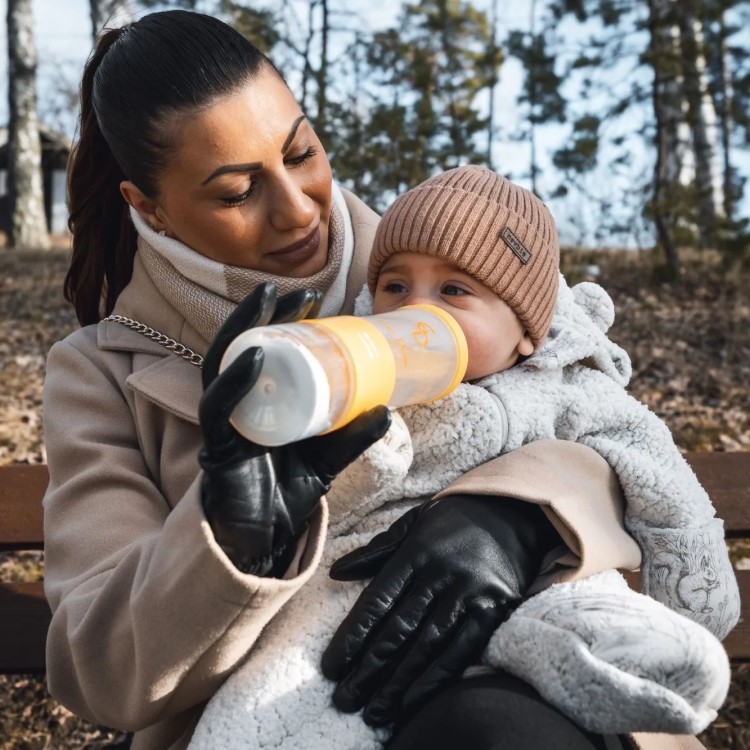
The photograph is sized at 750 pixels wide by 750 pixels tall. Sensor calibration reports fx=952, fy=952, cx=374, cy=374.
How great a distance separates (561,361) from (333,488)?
22.5 inches

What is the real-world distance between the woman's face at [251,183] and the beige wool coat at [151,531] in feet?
0.65

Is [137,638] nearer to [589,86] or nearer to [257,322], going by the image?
[257,322]

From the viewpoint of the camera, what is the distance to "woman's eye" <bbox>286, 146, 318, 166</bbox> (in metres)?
2.01

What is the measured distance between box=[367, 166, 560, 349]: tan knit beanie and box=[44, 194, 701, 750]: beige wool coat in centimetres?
28

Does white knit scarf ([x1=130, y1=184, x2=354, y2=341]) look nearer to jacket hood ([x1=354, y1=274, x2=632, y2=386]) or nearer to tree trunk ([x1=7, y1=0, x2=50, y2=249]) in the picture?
jacket hood ([x1=354, y1=274, x2=632, y2=386])

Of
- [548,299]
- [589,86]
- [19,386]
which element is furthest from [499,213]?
[589,86]

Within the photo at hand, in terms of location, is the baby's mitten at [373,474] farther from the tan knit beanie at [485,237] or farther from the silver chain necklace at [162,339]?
the silver chain necklace at [162,339]

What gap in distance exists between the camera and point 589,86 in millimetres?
9367

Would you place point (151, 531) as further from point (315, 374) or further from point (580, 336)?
point (580, 336)

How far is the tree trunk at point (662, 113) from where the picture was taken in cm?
854

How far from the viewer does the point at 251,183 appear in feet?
6.41

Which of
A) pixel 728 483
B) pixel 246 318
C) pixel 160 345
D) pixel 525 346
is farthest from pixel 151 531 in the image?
pixel 728 483

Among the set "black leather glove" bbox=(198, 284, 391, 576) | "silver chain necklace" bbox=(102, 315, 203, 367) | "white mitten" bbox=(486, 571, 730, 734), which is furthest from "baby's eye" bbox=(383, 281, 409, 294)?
"white mitten" bbox=(486, 571, 730, 734)

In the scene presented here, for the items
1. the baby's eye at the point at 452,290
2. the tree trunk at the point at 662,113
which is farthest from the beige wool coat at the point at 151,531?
the tree trunk at the point at 662,113
